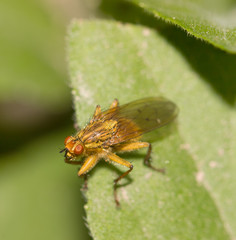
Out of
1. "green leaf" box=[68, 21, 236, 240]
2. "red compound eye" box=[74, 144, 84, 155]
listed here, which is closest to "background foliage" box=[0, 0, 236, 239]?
"green leaf" box=[68, 21, 236, 240]

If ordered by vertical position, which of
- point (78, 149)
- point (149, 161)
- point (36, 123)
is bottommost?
point (149, 161)

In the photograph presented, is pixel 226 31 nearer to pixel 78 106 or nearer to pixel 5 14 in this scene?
pixel 78 106

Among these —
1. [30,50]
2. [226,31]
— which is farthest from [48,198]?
[226,31]

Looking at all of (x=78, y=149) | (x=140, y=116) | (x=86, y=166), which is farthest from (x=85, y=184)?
(x=140, y=116)

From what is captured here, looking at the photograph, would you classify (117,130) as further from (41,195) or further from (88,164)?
(41,195)

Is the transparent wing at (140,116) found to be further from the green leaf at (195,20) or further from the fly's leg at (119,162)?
the green leaf at (195,20)

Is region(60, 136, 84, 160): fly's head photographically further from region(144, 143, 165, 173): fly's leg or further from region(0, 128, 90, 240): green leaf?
region(0, 128, 90, 240): green leaf
